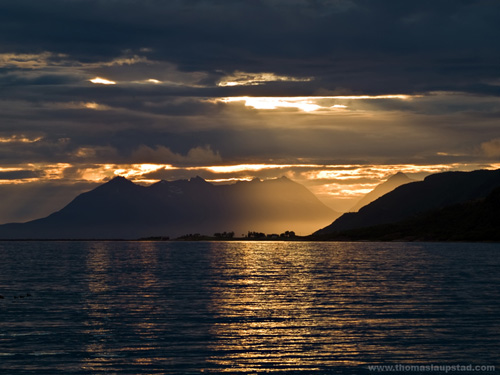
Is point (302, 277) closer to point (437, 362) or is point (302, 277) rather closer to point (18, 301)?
point (18, 301)

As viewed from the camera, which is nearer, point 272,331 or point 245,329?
point 272,331

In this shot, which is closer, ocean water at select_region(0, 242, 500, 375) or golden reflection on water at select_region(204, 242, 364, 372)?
ocean water at select_region(0, 242, 500, 375)

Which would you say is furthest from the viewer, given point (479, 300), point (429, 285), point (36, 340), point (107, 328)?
point (429, 285)

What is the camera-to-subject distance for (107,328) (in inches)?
2591

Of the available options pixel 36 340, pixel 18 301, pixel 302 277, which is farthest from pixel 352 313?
pixel 302 277

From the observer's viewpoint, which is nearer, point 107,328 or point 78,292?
point 107,328

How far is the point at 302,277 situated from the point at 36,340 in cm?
8626

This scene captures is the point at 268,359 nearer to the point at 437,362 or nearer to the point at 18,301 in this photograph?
the point at 437,362

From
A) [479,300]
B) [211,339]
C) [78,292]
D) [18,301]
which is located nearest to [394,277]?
[479,300]

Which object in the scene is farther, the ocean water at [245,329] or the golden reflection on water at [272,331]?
the golden reflection on water at [272,331]

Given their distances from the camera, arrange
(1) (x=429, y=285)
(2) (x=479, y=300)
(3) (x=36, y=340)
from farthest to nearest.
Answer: (1) (x=429, y=285)
(2) (x=479, y=300)
(3) (x=36, y=340)

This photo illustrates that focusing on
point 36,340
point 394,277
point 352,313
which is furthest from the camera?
point 394,277

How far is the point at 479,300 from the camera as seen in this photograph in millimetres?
89688

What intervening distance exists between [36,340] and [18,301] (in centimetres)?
3386
